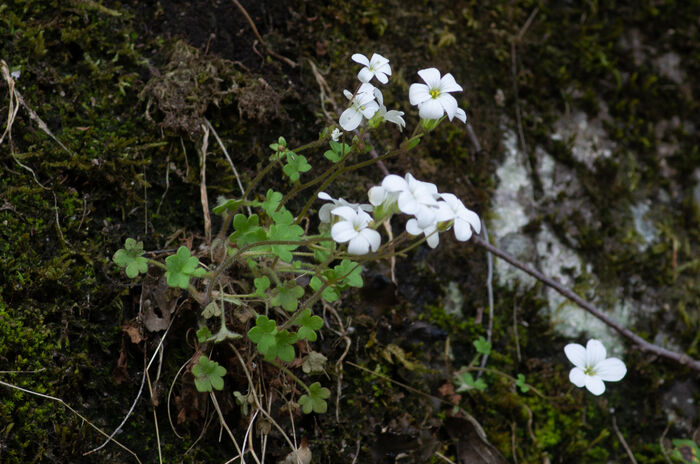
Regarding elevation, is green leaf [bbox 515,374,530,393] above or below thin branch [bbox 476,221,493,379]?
below

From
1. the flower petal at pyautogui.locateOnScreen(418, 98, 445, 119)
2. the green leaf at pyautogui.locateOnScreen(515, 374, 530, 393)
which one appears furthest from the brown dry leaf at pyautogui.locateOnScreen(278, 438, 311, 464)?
the flower petal at pyautogui.locateOnScreen(418, 98, 445, 119)

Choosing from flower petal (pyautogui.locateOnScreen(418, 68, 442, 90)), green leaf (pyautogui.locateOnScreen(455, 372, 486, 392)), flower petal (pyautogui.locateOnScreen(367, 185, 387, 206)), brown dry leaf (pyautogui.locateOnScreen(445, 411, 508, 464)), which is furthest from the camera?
green leaf (pyautogui.locateOnScreen(455, 372, 486, 392))

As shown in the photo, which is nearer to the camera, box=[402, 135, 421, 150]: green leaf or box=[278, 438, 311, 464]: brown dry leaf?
box=[402, 135, 421, 150]: green leaf

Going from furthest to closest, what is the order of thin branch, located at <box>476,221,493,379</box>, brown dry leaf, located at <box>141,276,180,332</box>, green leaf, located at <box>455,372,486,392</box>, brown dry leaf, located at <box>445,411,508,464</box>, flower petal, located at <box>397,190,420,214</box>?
thin branch, located at <box>476,221,493,379</box>
green leaf, located at <box>455,372,486,392</box>
brown dry leaf, located at <box>445,411,508,464</box>
brown dry leaf, located at <box>141,276,180,332</box>
flower petal, located at <box>397,190,420,214</box>

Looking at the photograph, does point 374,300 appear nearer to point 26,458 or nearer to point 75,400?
point 75,400

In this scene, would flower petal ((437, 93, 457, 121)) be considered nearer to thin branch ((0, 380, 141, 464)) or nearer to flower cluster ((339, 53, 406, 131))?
flower cluster ((339, 53, 406, 131))

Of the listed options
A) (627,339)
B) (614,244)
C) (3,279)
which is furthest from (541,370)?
(3,279)

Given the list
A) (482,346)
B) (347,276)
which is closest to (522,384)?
(482,346)

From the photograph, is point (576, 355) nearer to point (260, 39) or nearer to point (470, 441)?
point (470, 441)
